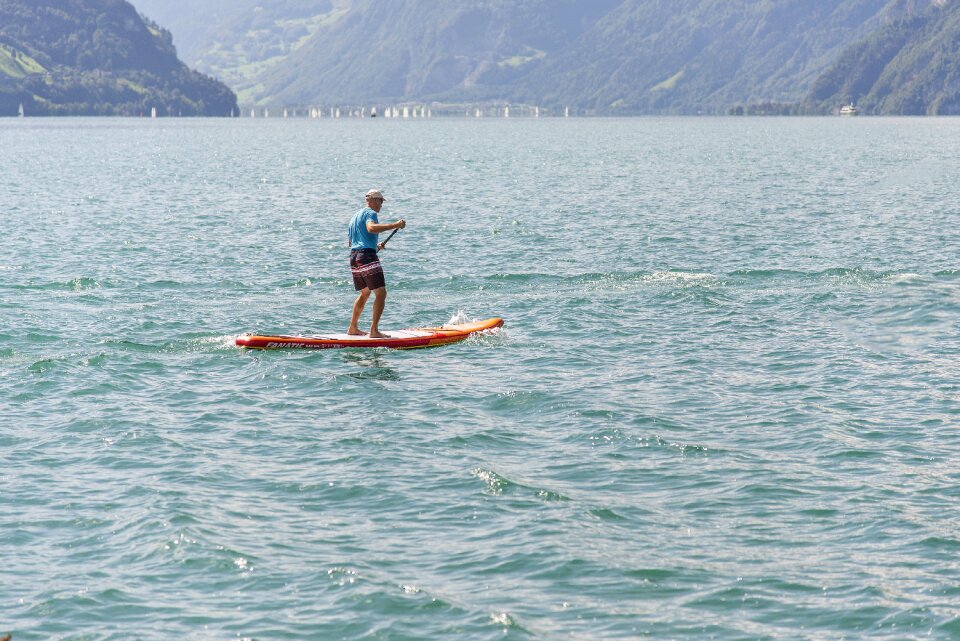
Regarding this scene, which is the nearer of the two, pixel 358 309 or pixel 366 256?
pixel 366 256

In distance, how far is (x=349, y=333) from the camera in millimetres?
28875

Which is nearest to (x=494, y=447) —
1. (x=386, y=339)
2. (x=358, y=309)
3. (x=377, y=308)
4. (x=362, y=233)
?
(x=386, y=339)

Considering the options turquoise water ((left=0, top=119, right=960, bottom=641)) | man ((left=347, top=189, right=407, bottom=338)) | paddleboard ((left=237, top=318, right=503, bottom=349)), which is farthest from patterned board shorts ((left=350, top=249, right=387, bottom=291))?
turquoise water ((left=0, top=119, right=960, bottom=641))

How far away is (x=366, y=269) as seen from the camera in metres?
28.1

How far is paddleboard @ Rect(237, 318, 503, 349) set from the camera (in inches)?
1103

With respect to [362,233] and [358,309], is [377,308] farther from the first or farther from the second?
[362,233]

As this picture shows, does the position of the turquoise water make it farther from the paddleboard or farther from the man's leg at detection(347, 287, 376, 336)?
the man's leg at detection(347, 287, 376, 336)

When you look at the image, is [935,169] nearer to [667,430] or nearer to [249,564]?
[667,430]

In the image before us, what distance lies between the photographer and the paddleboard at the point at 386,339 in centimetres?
2802

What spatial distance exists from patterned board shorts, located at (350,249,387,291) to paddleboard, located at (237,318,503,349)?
4.09 ft


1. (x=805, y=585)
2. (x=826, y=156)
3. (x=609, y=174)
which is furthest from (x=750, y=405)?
(x=826, y=156)

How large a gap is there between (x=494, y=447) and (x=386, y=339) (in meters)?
8.19

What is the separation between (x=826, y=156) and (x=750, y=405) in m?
111

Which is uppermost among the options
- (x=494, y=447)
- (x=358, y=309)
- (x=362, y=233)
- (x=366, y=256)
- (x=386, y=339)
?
(x=362, y=233)
